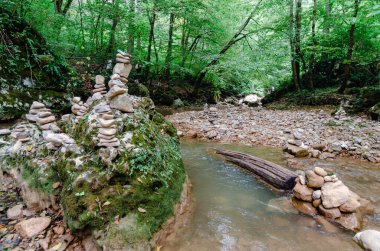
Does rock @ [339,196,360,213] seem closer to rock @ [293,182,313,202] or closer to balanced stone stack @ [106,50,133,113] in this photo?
rock @ [293,182,313,202]

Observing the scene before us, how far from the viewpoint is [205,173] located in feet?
16.0

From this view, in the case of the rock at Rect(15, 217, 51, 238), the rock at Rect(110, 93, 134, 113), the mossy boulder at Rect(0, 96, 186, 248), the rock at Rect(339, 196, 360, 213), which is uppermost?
the rock at Rect(110, 93, 134, 113)

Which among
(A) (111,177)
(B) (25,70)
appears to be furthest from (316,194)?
(B) (25,70)

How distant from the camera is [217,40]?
47.6ft

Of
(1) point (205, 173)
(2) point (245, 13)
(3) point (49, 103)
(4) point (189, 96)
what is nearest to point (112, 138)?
(1) point (205, 173)

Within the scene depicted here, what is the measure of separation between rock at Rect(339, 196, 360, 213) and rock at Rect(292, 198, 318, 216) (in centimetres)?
36

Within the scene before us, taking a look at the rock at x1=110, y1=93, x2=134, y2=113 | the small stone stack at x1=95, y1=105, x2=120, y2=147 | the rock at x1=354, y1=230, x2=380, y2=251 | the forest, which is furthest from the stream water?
the forest

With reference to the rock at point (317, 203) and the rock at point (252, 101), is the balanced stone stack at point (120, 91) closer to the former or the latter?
the rock at point (317, 203)

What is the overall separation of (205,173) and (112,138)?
257cm

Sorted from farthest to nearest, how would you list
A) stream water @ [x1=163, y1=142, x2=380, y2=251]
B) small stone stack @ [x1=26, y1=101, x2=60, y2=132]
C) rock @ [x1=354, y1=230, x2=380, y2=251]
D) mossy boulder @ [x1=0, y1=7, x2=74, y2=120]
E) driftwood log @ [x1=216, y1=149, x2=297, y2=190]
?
mossy boulder @ [x1=0, y1=7, x2=74, y2=120]
driftwood log @ [x1=216, y1=149, x2=297, y2=190]
small stone stack @ [x1=26, y1=101, x2=60, y2=132]
stream water @ [x1=163, y1=142, x2=380, y2=251]
rock @ [x1=354, y1=230, x2=380, y2=251]

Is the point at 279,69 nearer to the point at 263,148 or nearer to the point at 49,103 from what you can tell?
the point at 263,148

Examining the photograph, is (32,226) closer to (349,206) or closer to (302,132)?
(349,206)

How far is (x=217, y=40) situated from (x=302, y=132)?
9.33 meters

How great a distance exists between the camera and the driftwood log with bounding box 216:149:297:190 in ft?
13.3
